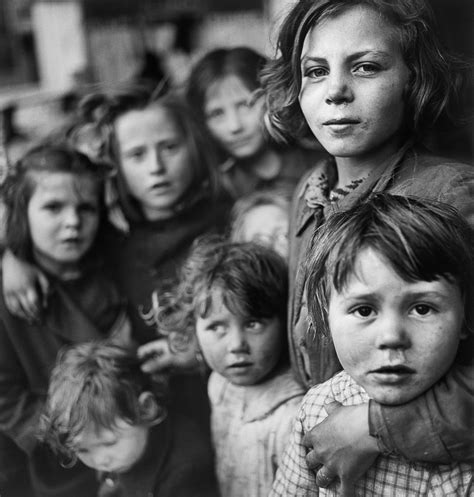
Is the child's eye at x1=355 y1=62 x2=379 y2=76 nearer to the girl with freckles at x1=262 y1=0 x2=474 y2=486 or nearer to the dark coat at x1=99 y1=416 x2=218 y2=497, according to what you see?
the girl with freckles at x1=262 y1=0 x2=474 y2=486

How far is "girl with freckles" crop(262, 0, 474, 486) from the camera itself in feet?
4.97

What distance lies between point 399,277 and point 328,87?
0.50 meters

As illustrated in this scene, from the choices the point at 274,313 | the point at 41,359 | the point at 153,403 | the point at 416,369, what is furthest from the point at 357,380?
the point at 41,359

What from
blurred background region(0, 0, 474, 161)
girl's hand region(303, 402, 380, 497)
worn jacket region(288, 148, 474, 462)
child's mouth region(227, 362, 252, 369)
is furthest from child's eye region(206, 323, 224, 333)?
blurred background region(0, 0, 474, 161)

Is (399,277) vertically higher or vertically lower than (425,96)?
lower

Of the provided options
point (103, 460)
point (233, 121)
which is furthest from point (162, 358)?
point (233, 121)

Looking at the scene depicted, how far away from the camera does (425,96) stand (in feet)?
5.48

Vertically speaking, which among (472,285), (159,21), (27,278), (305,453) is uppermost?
(159,21)

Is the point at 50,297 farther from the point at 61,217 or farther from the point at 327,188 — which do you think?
the point at 327,188

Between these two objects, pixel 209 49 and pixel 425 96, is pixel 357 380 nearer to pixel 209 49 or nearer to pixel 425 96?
pixel 425 96

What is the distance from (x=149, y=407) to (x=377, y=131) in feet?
4.04

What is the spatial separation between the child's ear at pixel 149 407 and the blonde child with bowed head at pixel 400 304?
0.92m

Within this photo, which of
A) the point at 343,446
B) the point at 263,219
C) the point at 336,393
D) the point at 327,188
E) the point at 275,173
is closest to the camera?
the point at 343,446

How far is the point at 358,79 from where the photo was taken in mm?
1660
